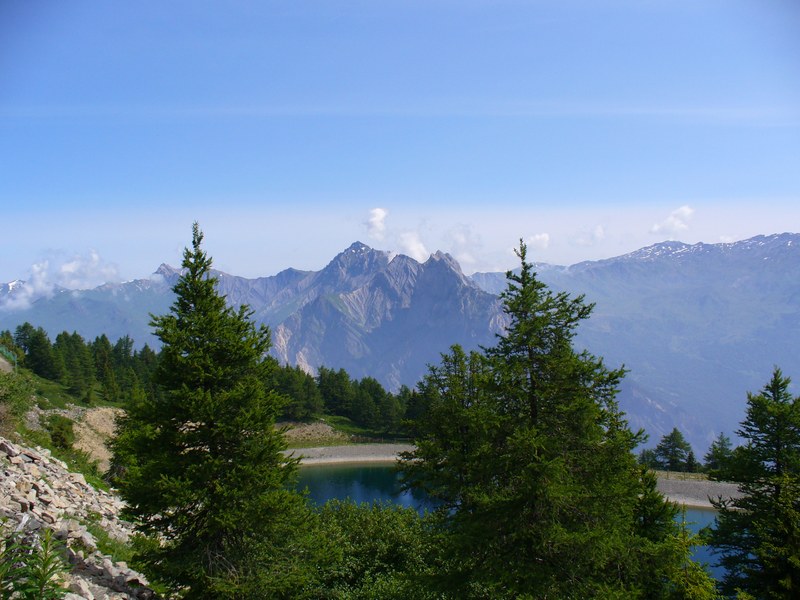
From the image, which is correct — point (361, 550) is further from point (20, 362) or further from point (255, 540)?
point (20, 362)

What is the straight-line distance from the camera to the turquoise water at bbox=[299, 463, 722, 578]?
6838 cm

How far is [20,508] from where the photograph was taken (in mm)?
16656

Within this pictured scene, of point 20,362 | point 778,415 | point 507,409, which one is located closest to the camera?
point 507,409

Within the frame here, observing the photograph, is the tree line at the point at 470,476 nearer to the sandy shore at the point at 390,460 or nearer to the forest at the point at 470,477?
the forest at the point at 470,477

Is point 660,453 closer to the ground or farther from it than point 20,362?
closer to the ground

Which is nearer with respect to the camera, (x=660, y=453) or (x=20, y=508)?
(x=20, y=508)

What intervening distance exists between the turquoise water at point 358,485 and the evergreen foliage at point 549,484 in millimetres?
51977

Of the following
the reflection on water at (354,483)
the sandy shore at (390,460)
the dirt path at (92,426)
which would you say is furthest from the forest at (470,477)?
the sandy shore at (390,460)

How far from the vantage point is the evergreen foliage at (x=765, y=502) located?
778 inches

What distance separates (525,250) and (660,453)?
86.6 m

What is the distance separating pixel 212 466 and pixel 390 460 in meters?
82.6

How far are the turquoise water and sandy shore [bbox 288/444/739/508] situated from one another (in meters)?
2.15

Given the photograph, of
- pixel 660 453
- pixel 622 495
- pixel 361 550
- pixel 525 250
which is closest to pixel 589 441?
pixel 622 495

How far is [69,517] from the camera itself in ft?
61.3
